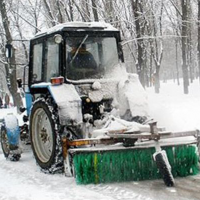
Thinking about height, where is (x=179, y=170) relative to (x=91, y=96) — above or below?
below

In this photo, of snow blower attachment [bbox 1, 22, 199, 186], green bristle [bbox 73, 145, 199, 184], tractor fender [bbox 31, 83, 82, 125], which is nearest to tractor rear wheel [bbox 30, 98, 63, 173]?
snow blower attachment [bbox 1, 22, 199, 186]

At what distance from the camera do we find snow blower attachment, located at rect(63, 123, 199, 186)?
4863mm

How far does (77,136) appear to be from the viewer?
5422mm

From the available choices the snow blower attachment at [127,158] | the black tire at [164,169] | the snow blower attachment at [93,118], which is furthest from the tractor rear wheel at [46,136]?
the black tire at [164,169]

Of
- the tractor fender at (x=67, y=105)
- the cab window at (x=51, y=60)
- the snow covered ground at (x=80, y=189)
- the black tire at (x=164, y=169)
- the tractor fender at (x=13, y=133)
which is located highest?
the cab window at (x=51, y=60)

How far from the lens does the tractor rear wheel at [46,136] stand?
5293 mm

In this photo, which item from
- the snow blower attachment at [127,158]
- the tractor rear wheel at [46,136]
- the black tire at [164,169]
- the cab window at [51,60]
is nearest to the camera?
the black tire at [164,169]

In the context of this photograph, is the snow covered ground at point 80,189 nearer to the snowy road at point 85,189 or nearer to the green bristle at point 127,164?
the snowy road at point 85,189

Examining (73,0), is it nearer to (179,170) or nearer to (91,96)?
(91,96)

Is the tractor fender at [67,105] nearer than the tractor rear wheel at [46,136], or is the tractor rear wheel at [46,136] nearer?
the tractor fender at [67,105]

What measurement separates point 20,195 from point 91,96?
6.10 ft

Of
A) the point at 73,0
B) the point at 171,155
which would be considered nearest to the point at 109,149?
the point at 171,155

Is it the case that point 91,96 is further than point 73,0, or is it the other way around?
point 73,0

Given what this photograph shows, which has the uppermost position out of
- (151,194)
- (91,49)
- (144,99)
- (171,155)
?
(91,49)
